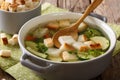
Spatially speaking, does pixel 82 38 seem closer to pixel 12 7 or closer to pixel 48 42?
pixel 48 42

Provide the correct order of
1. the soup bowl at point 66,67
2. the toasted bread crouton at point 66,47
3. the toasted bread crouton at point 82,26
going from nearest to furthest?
the soup bowl at point 66,67 < the toasted bread crouton at point 66,47 < the toasted bread crouton at point 82,26

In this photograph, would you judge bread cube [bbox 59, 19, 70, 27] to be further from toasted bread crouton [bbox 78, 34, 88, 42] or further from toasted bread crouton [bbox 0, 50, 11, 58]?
toasted bread crouton [bbox 0, 50, 11, 58]

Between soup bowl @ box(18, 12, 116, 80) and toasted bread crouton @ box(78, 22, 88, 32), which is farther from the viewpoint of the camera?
toasted bread crouton @ box(78, 22, 88, 32)

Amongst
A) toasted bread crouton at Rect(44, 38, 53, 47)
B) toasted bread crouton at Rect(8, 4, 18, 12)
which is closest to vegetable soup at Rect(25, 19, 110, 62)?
toasted bread crouton at Rect(44, 38, 53, 47)

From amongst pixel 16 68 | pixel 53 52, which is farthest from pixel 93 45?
pixel 16 68

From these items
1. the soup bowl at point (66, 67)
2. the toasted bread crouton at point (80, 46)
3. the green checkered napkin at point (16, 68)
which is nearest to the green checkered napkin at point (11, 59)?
the green checkered napkin at point (16, 68)

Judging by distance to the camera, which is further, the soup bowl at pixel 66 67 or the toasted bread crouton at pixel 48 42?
the toasted bread crouton at pixel 48 42

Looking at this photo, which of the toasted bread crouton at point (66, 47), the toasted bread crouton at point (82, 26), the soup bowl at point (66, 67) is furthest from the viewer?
the toasted bread crouton at point (82, 26)

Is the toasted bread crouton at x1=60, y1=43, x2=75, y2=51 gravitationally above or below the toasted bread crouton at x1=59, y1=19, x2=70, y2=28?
below

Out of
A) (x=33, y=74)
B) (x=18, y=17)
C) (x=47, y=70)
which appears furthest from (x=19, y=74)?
(x=18, y=17)

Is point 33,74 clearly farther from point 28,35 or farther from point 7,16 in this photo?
point 7,16

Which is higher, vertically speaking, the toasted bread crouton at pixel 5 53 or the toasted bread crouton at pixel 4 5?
the toasted bread crouton at pixel 4 5

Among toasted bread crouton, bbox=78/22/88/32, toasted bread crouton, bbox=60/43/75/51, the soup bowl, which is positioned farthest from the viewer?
toasted bread crouton, bbox=78/22/88/32

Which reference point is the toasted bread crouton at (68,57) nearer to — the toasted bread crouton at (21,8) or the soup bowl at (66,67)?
the soup bowl at (66,67)
